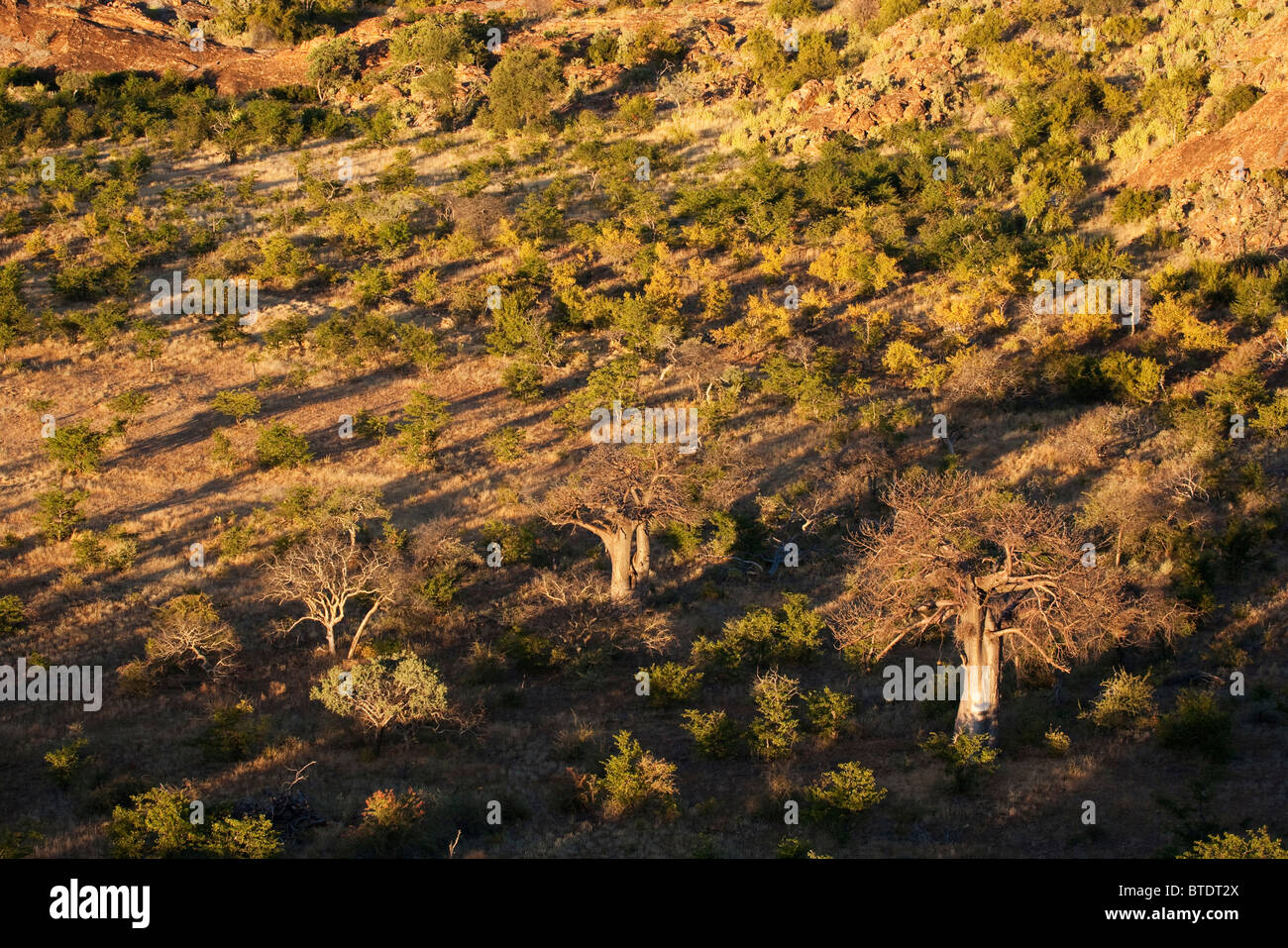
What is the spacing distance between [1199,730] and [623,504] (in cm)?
1187

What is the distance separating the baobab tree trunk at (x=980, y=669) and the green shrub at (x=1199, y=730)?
107 inches

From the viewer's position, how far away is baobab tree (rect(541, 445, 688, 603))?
72.4 ft

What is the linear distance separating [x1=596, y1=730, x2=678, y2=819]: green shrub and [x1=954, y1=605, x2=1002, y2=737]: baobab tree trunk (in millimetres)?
4932

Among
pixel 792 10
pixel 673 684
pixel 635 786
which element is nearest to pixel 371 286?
pixel 673 684

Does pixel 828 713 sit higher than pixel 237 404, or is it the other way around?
pixel 237 404

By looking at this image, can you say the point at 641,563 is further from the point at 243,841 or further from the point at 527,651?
the point at 243,841

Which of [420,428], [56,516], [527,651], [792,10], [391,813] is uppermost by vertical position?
[792,10]

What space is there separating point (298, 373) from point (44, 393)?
7442mm

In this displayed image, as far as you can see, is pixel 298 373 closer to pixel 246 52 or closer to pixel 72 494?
pixel 72 494

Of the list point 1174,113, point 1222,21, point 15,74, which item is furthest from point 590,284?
point 15,74

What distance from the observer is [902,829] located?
14.1m

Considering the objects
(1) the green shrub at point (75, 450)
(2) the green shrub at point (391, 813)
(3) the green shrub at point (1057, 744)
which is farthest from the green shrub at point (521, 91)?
(3) the green shrub at point (1057, 744)

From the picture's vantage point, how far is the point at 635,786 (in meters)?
14.7

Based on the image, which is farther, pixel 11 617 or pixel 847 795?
pixel 11 617
